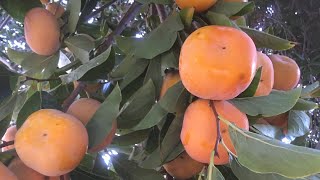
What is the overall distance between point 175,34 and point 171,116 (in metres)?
0.14

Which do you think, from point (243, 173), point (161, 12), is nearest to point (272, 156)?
point (243, 173)

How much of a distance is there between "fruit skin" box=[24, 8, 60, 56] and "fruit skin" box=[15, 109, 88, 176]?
259mm

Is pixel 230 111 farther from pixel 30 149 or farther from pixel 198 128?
pixel 30 149

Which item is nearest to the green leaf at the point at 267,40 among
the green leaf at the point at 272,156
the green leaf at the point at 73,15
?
the green leaf at the point at 272,156

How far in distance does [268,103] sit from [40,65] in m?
0.47

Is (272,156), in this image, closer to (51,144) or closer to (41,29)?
(51,144)

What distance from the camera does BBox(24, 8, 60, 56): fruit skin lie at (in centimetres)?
87

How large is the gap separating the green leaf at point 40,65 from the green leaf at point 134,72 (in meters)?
0.19

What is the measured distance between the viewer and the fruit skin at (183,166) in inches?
32.0

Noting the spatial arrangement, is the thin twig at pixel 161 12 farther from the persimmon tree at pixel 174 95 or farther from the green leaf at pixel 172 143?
the green leaf at pixel 172 143

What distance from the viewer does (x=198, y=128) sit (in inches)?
25.8

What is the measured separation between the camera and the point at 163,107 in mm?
706

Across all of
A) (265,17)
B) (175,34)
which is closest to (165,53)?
(175,34)

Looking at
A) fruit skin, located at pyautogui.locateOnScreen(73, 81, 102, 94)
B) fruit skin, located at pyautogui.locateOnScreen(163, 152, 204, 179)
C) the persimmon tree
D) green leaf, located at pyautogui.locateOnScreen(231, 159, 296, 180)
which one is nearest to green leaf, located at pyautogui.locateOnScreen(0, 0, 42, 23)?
the persimmon tree
